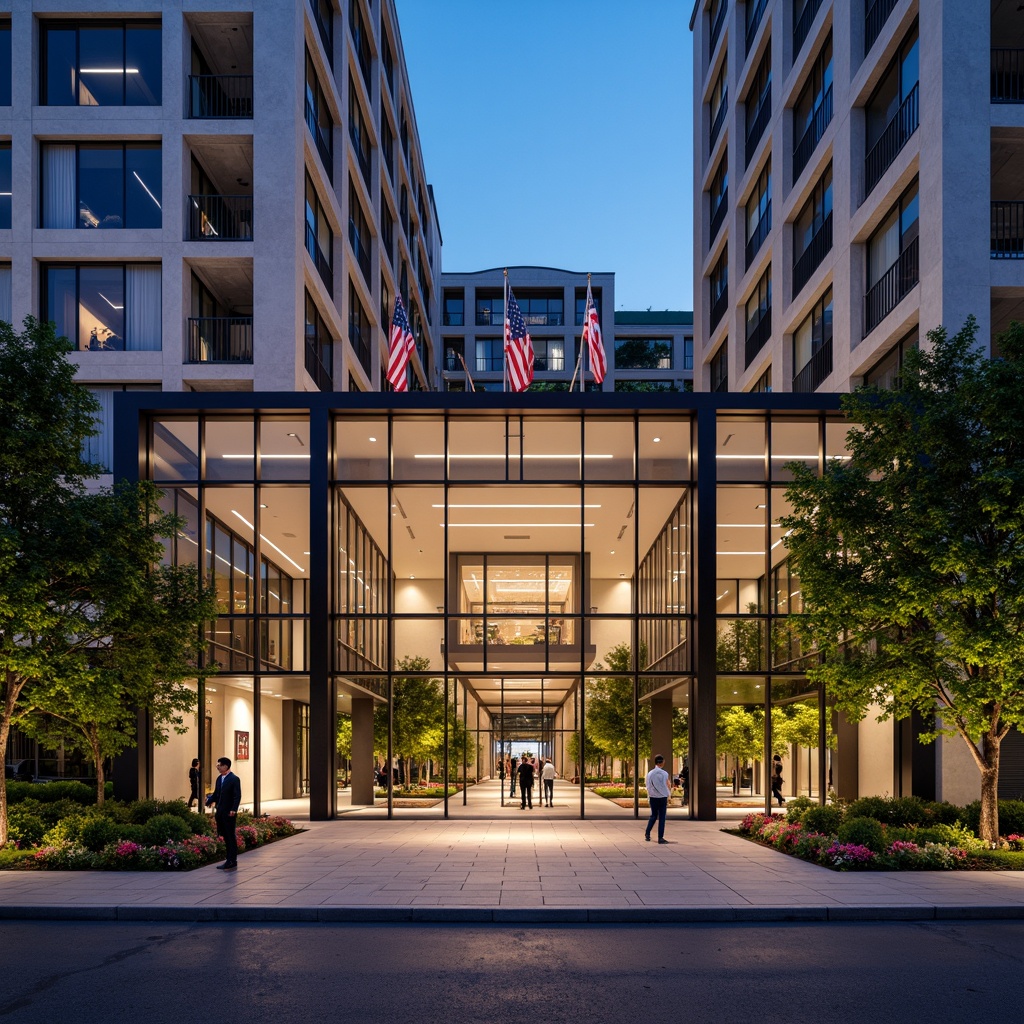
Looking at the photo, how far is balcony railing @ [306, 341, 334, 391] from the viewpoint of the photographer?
33472mm

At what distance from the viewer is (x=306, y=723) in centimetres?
4378

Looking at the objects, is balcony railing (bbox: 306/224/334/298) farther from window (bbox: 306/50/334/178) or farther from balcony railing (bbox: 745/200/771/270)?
balcony railing (bbox: 745/200/771/270)

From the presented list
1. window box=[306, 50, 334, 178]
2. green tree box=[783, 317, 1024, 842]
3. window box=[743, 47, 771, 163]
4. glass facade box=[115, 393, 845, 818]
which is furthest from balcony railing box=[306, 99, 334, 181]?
green tree box=[783, 317, 1024, 842]

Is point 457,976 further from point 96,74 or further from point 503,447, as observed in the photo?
point 96,74

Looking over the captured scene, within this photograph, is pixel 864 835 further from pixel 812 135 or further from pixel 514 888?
pixel 812 135

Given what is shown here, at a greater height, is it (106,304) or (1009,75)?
(1009,75)

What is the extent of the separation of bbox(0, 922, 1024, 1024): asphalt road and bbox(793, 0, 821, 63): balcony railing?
29.4m

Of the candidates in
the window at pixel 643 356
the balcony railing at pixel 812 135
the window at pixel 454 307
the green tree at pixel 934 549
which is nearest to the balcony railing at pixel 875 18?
the balcony railing at pixel 812 135

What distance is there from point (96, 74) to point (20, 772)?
21121 mm

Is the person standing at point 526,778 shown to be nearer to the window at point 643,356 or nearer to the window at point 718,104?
the window at point 718,104

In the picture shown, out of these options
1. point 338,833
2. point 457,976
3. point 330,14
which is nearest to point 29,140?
point 330,14

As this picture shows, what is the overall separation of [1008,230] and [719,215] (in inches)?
858

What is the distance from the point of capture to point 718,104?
154ft

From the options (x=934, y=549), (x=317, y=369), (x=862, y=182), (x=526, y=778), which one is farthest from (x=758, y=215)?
(x=934, y=549)
